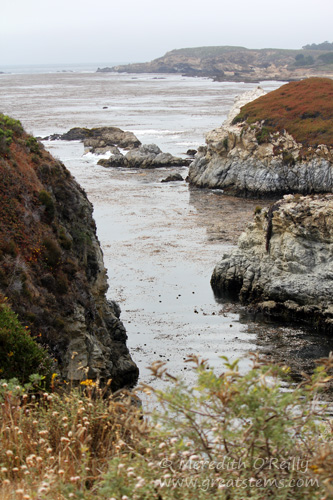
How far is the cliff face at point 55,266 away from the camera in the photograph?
14.3 m

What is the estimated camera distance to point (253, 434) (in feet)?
17.6

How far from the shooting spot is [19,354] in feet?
38.5

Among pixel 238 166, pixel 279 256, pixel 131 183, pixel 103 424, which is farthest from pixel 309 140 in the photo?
pixel 103 424

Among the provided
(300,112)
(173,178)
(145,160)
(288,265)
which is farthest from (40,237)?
(300,112)

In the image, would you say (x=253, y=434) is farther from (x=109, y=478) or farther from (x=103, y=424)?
(x=103, y=424)

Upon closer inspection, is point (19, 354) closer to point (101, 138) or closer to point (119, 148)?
point (119, 148)

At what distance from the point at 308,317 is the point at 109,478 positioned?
19228 millimetres

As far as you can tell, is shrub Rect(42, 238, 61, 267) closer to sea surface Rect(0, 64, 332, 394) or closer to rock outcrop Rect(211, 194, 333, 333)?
sea surface Rect(0, 64, 332, 394)

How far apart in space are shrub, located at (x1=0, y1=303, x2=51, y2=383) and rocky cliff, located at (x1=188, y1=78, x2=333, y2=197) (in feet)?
126

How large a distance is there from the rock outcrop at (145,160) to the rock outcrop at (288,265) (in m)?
35.0

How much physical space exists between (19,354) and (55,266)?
5226mm

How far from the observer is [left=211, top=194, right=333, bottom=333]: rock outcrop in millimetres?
23328

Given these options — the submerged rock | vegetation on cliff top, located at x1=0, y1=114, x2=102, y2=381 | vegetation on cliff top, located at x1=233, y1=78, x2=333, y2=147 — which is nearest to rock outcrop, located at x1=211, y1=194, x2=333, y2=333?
vegetation on cliff top, located at x1=0, y1=114, x2=102, y2=381

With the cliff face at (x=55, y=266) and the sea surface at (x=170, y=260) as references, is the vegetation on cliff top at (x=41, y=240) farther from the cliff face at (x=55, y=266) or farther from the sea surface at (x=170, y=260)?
the sea surface at (x=170, y=260)
